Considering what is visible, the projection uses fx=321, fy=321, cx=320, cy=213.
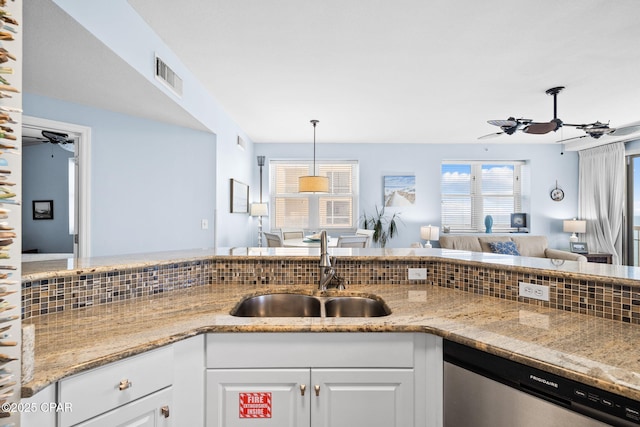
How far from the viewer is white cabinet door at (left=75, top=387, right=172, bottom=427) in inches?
35.9

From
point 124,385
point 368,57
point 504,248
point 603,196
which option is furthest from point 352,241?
point 603,196

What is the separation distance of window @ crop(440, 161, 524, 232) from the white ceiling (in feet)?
6.72

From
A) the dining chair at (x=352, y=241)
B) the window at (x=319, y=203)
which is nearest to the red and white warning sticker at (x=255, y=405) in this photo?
the dining chair at (x=352, y=241)

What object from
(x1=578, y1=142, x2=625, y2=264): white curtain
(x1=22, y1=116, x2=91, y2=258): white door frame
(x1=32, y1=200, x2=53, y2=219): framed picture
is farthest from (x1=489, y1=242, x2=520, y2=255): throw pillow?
(x1=32, y1=200, x2=53, y2=219): framed picture

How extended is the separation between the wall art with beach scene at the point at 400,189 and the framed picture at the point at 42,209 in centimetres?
510

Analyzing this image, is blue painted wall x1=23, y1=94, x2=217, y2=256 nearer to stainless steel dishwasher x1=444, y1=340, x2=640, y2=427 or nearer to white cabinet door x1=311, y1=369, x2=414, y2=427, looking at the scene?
white cabinet door x1=311, y1=369, x2=414, y2=427

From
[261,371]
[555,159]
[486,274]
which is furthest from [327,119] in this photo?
[555,159]

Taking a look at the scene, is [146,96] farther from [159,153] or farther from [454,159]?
[454,159]

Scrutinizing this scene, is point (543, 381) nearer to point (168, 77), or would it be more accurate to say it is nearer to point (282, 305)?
point (282, 305)

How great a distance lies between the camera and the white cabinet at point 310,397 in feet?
3.72

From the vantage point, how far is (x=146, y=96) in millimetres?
2527

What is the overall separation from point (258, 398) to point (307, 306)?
556 millimetres

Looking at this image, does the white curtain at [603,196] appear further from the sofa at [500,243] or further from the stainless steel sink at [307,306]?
the stainless steel sink at [307,306]

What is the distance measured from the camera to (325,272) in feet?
5.58
